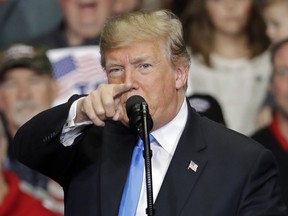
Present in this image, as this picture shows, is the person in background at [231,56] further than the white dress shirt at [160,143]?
Yes

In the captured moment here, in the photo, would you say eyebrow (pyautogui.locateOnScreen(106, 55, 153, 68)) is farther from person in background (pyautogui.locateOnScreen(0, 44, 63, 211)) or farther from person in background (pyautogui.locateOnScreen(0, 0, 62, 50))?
person in background (pyautogui.locateOnScreen(0, 0, 62, 50))

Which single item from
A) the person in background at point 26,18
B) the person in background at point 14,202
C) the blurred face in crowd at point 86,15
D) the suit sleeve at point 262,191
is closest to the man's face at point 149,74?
the suit sleeve at point 262,191

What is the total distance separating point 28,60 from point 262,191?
104 inches

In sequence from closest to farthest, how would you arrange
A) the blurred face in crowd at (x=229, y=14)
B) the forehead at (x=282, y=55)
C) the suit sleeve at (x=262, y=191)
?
1. the suit sleeve at (x=262, y=191)
2. the forehead at (x=282, y=55)
3. the blurred face in crowd at (x=229, y=14)

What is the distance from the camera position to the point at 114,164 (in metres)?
3.23

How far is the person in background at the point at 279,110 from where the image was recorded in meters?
5.10

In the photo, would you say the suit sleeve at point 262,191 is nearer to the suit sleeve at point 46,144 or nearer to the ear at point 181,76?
the ear at point 181,76

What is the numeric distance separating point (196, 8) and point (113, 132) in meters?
2.59

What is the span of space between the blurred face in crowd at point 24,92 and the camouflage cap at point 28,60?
25 mm

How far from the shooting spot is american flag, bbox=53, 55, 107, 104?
18.0ft

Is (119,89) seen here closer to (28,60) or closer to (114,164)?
(114,164)

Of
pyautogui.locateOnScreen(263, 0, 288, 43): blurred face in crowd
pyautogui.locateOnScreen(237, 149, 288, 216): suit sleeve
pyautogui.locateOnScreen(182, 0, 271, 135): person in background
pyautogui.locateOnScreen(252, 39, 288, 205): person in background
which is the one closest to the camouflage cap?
pyautogui.locateOnScreen(182, 0, 271, 135): person in background

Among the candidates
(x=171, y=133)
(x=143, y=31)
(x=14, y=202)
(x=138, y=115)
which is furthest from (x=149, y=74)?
(x=14, y=202)

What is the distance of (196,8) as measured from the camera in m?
5.81
